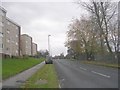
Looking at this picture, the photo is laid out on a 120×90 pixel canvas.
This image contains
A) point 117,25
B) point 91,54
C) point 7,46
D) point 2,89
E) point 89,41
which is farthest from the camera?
point 7,46

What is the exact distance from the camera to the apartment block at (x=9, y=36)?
76.7m

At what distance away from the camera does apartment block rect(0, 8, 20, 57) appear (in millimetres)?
76713

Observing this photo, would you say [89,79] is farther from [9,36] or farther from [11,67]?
[9,36]

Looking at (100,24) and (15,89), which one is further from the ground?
(100,24)

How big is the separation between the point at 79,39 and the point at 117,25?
1473cm

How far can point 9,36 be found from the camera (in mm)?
89938

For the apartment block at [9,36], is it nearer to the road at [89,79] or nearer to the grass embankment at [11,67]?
the grass embankment at [11,67]

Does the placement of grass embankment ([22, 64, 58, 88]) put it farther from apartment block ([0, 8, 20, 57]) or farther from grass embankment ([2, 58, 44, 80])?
apartment block ([0, 8, 20, 57])

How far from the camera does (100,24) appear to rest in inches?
2098

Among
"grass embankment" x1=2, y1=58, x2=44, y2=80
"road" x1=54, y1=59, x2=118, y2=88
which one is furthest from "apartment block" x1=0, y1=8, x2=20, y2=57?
"road" x1=54, y1=59, x2=118, y2=88

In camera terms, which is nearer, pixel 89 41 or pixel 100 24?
pixel 100 24

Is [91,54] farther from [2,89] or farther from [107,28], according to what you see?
[2,89]

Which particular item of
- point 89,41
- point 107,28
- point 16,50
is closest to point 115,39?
point 89,41

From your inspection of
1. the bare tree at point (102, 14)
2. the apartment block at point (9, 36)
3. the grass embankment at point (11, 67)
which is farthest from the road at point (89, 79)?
the apartment block at point (9, 36)
